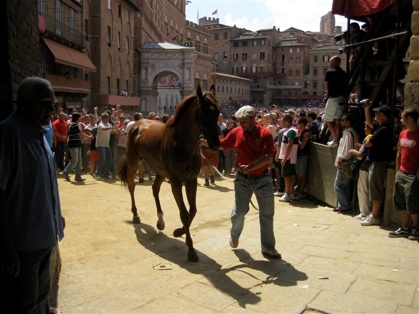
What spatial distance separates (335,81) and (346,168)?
228 centimetres

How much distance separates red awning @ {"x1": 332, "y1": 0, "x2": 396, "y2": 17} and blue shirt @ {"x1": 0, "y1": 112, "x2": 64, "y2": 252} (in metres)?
→ 7.15

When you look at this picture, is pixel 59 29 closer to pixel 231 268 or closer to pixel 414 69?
pixel 414 69

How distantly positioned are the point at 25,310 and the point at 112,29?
41.4m

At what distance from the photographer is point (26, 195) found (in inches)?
111

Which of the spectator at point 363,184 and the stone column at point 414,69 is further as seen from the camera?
the spectator at point 363,184

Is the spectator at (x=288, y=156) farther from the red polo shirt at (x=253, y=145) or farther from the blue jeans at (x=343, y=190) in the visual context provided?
the red polo shirt at (x=253, y=145)

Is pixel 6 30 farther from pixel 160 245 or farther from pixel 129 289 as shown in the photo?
pixel 160 245

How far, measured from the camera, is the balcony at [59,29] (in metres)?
25.9

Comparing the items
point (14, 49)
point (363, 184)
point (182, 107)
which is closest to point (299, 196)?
point (363, 184)

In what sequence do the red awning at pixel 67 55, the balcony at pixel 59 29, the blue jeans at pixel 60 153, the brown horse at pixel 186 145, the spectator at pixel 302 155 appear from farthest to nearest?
the red awning at pixel 67 55 < the balcony at pixel 59 29 < the blue jeans at pixel 60 153 < the spectator at pixel 302 155 < the brown horse at pixel 186 145

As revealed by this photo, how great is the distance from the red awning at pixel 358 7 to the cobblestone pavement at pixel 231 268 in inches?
161

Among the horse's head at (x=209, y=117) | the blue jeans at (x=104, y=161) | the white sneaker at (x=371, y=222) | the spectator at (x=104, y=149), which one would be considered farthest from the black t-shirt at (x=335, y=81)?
the blue jeans at (x=104, y=161)

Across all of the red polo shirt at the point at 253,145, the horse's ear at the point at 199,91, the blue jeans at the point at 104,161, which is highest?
the horse's ear at the point at 199,91

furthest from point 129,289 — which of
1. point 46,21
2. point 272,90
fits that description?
point 272,90
